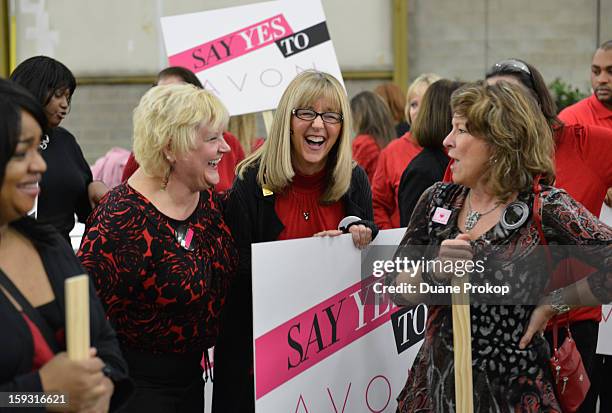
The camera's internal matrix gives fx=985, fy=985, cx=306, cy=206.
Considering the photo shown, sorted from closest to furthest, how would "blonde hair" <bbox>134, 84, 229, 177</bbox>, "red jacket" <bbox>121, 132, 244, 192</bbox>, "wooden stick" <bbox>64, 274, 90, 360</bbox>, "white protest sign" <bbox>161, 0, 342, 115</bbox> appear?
"wooden stick" <bbox>64, 274, 90, 360</bbox>, "blonde hair" <bbox>134, 84, 229, 177</bbox>, "red jacket" <bbox>121, 132, 244, 192</bbox>, "white protest sign" <bbox>161, 0, 342, 115</bbox>

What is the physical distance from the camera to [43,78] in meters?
4.53

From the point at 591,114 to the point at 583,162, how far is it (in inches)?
44.8

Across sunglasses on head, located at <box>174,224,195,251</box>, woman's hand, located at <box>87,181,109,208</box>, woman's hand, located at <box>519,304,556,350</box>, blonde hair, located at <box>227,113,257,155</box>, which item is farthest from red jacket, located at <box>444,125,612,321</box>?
blonde hair, located at <box>227,113,257,155</box>

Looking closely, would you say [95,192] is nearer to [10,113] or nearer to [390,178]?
[390,178]

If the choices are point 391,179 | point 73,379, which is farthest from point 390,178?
point 73,379

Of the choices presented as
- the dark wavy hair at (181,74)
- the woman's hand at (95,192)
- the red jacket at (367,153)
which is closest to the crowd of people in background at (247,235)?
the woman's hand at (95,192)

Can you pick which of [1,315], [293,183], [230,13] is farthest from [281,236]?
[230,13]

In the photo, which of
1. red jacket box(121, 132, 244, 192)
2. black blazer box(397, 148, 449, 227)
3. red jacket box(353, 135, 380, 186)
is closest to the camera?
black blazer box(397, 148, 449, 227)

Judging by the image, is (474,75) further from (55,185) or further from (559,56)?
(55,185)

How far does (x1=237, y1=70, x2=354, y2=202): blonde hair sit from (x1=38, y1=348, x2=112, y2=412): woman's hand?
5.37 feet

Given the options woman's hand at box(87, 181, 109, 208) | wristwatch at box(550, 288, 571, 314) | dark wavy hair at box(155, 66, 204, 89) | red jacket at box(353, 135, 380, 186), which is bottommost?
wristwatch at box(550, 288, 571, 314)

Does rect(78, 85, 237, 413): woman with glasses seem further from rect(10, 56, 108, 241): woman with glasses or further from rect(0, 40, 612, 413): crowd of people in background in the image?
rect(10, 56, 108, 241): woman with glasses

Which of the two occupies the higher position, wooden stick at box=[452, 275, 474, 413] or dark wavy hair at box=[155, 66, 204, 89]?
dark wavy hair at box=[155, 66, 204, 89]

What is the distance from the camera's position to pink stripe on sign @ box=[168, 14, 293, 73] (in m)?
6.19
